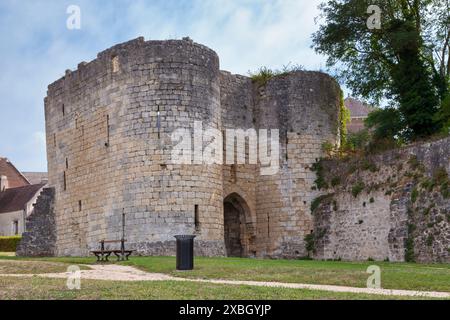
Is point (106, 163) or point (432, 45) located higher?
point (432, 45)

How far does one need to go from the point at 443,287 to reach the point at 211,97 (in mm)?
14592

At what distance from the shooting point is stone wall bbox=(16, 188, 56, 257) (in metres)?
31.1

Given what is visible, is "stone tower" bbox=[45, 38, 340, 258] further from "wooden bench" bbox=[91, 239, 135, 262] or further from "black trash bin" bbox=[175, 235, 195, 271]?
"black trash bin" bbox=[175, 235, 195, 271]

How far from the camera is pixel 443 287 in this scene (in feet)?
48.0

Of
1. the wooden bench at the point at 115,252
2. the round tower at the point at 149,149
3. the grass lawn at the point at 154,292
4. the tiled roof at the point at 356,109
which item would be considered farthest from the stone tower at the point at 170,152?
the tiled roof at the point at 356,109

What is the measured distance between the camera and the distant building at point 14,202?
5375cm

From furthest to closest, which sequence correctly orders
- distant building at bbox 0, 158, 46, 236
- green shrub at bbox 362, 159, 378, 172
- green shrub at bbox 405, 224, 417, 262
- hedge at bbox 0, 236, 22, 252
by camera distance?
distant building at bbox 0, 158, 46, 236, hedge at bbox 0, 236, 22, 252, green shrub at bbox 362, 159, 378, 172, green shrub at bbox 405, 224, 417, 262

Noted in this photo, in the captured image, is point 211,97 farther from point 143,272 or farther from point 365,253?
point 143,272

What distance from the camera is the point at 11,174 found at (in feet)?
205

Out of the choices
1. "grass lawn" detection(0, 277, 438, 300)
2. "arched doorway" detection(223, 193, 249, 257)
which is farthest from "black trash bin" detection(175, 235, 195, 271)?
"arched doorway" detection(223, 193, 249, 257)

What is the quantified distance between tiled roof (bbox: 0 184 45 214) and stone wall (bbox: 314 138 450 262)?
31.2 metres

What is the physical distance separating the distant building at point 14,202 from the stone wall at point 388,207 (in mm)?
29247
